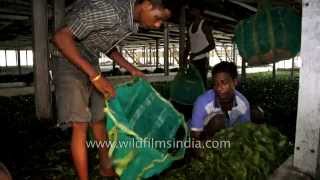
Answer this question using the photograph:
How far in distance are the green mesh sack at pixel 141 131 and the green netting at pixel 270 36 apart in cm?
143

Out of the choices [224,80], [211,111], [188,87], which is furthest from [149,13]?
[188,87]

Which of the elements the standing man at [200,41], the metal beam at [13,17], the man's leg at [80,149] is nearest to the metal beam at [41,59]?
the standing man at [200,41]

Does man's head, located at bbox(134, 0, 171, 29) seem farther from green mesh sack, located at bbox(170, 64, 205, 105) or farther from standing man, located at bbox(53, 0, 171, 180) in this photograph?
green mesh sack, located at bbox(170, 64, 205, 105)

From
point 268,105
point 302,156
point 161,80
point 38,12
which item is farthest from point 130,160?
point 161,80

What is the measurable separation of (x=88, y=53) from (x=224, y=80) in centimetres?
119

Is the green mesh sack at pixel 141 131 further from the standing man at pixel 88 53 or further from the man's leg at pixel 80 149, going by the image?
the man's leg at pixel 80 149

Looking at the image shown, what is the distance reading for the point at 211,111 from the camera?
3.31 metres

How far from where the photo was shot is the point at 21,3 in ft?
30.5

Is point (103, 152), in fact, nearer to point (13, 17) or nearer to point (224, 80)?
point (224, 80)

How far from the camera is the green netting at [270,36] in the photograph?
141 inches

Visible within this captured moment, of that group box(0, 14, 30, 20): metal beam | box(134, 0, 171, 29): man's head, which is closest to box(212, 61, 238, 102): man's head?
box(134, 0, 171, 29): man's head

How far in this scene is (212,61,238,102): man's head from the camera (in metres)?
3.13

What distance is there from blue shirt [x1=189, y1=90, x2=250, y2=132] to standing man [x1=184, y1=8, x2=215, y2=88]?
2510 millimetres

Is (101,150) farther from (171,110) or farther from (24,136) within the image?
(24,136)
